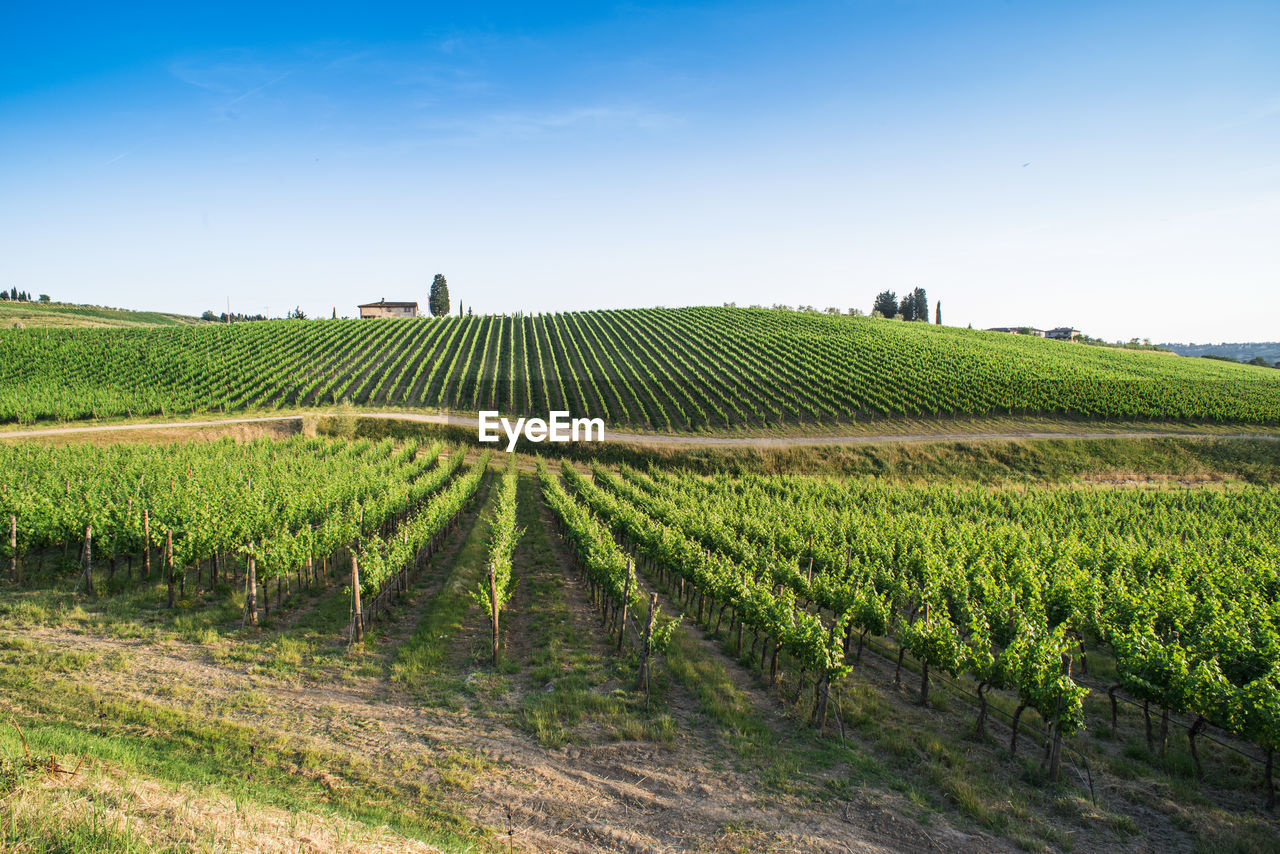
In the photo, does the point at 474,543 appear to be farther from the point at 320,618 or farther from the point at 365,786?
the point at 365,786

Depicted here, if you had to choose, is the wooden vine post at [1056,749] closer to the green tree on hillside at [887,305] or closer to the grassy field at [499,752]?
the grassy field at [499,752]

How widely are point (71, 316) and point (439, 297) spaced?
188 feet

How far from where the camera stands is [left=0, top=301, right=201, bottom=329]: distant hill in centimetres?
8416

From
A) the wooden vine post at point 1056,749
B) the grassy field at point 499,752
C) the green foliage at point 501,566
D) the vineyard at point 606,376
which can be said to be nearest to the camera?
the grassy field at point 499,752

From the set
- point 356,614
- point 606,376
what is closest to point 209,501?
point 356,614

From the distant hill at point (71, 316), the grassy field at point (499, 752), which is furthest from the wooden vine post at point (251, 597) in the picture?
the distant hill at point (71, 316)

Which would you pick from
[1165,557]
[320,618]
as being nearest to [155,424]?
[320,618]

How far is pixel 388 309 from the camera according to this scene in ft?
337

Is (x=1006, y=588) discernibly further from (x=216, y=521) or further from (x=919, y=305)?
(x=919, y=305)

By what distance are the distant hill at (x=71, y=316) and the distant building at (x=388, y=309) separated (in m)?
31.6

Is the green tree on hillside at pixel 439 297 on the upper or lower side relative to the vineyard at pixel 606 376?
upper

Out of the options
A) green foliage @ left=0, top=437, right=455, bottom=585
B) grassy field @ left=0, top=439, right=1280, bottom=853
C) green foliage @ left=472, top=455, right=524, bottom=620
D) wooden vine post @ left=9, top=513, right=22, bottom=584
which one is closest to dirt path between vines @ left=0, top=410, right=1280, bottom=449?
green foliage @ left=0, top=437, right=455, bottom=585

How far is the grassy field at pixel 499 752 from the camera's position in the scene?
7.18 meters

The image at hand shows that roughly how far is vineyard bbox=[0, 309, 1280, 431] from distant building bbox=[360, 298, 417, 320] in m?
22.2
